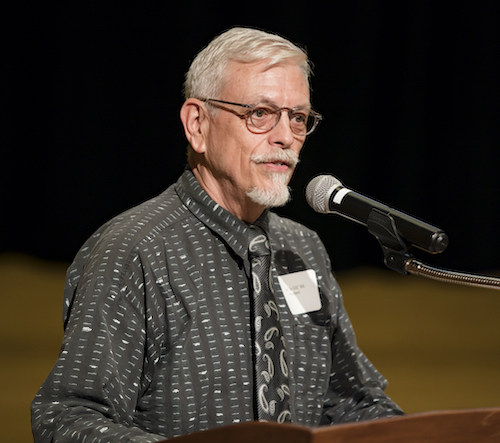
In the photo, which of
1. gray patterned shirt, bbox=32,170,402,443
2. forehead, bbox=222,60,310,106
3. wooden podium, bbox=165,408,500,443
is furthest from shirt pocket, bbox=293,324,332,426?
wooden podium, bbox=165,408,500,443

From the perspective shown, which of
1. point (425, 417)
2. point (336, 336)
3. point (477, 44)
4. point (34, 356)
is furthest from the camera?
point (477, 44)

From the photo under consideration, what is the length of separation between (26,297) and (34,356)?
0.47 m

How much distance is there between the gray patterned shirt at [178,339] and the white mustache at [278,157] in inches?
6.0

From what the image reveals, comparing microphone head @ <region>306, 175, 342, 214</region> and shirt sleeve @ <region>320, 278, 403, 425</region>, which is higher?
microphone head @ <region>306, 175, 342, 214</region>

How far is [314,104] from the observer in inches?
144

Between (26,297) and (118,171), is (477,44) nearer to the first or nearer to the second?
(118,171)

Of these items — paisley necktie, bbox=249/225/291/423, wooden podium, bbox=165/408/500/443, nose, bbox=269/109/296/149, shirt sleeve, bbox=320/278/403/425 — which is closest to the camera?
wooden podium, bbox=165/408/500/443

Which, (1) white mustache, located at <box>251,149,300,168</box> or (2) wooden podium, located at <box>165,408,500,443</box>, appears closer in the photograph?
(2) wooden podium, located at <box>165,408,500,443</box>

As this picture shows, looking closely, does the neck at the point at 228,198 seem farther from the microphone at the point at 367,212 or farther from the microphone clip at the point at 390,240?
the microphone clip at the point at 390,240

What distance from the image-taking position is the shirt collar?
1.43 m

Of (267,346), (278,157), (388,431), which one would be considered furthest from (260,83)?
(388,431)

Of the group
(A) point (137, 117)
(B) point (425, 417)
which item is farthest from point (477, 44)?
(B) point (425, 417)

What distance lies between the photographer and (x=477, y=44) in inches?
151

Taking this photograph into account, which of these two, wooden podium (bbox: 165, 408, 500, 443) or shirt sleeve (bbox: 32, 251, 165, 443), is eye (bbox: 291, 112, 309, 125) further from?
wooden podium (bbox: 165, 408, 500, 443)
